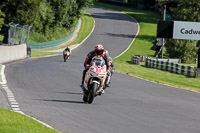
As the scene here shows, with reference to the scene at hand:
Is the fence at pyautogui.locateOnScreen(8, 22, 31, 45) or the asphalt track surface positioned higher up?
the fence at pyautogui.locateOnScreen(8, 22, 31, 45)

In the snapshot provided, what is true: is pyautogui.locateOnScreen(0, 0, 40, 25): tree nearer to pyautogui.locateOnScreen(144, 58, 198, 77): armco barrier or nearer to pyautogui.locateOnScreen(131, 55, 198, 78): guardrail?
pyautogui.locateOnScreen(131, 55, 198, 78): guardrail

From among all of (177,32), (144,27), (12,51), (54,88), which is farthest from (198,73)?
(144,27)

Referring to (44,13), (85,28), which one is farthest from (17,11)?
(85,28)

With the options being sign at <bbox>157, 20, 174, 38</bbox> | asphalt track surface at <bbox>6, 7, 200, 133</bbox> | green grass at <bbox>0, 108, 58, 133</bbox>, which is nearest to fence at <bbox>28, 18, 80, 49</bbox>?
sign at <bbox>157, 20, 174, 38</bbox>

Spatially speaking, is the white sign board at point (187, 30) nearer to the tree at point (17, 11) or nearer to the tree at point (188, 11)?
the tree at point (17, 11)

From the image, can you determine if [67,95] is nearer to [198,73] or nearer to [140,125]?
[140,125]

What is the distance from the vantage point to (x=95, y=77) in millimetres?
13422

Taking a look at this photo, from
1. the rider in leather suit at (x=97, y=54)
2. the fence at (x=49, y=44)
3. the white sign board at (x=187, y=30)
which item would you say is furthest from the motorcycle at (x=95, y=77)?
the fence at (x=49, y=44)

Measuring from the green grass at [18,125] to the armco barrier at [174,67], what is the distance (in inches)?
1123

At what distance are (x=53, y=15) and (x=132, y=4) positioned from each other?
4821 centimetres

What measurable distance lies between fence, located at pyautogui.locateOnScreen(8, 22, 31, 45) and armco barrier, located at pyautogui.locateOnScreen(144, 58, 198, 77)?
39.9 ft

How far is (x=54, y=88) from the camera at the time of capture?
1820 cm

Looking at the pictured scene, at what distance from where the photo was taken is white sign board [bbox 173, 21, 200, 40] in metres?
38.4

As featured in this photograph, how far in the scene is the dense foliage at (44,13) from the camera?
62781 millimetres
